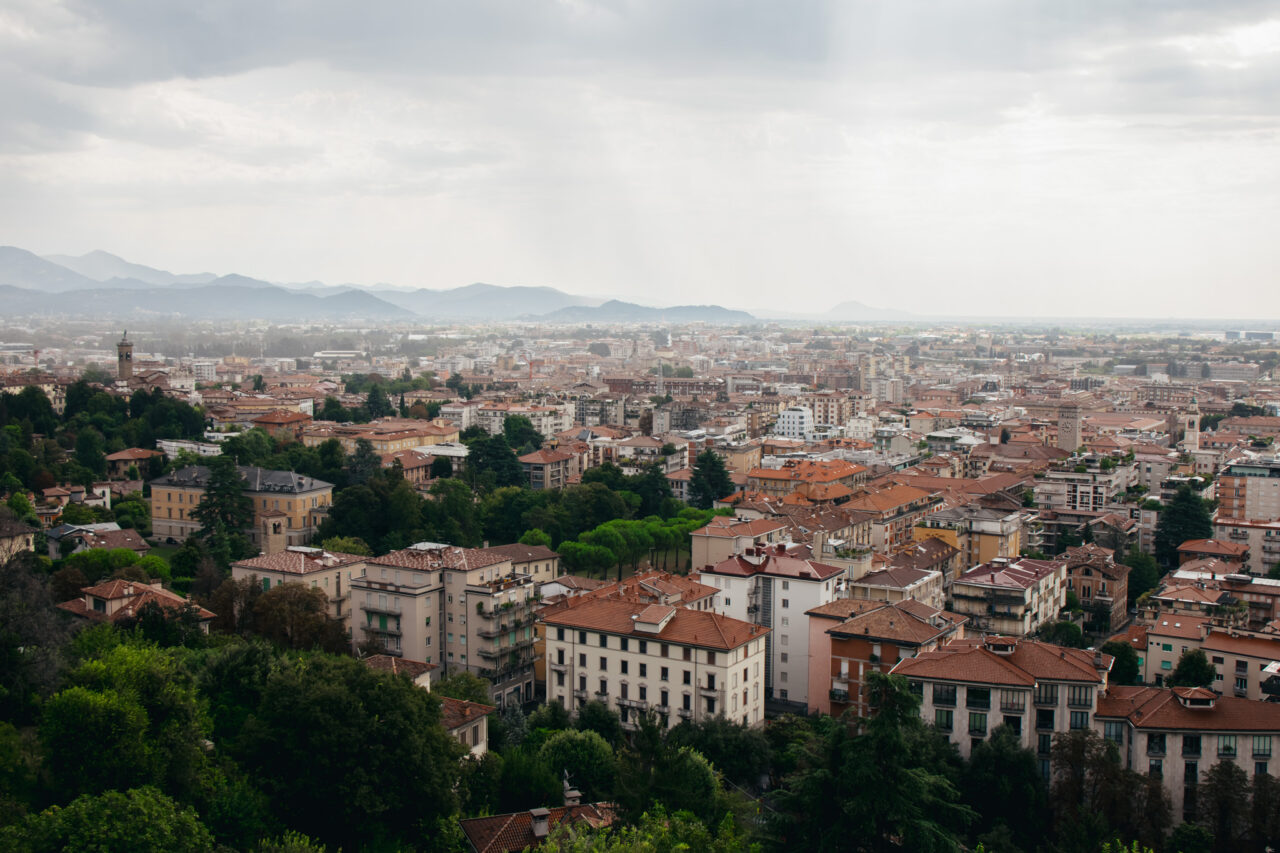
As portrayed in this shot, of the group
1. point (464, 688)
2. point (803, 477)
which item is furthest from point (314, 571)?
point (803, 477)

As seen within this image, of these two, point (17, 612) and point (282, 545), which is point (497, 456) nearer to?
point (282, 545)

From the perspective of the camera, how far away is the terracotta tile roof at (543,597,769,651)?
17047 millimetres

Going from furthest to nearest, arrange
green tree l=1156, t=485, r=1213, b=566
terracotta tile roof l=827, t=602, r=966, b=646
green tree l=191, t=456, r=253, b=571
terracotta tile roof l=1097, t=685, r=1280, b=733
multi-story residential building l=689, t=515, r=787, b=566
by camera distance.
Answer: green tree l=1156, t=485, r=1213, b=566 → green tree l=191, t=456, r=253, b=571 → multi-story residential building l=689, t=515, r=787, b=566 → terracotta tile roof l=827, t=602, r=966, b=646 → terracotta tile roof l=1097, t=685, r=1280, b=733

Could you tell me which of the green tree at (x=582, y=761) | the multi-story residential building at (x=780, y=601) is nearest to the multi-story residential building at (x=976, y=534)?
the multi-story residential building at (x=780, y=601)

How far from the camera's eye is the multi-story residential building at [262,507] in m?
29.0

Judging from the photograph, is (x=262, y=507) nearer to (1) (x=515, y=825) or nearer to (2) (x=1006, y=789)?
(1) (x=515, y=825)

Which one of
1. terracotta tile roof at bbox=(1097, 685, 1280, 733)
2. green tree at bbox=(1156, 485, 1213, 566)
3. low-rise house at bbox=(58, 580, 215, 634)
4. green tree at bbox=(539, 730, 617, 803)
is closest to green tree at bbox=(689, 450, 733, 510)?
green tree at bbox=(1156, 485, 1213, 566)

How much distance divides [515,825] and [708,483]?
24141 mm

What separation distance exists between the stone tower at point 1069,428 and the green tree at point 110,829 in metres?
45.7

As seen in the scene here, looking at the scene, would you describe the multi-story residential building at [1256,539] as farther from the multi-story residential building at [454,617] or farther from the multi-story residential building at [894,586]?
the multi-story residential building at [454,617]

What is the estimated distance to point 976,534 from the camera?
28.3 meters

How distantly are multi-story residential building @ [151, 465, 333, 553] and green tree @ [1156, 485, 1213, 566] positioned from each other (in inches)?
884

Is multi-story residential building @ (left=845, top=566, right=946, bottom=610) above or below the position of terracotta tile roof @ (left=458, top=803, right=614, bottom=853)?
above

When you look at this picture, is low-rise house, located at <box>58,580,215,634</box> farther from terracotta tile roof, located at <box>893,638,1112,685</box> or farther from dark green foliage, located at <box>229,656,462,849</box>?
terracotta tile roof, located at <box>893,638,1112,685</box>
